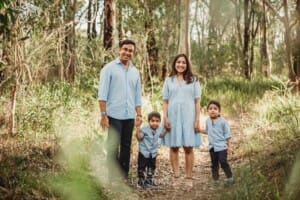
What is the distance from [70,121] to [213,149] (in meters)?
3.03

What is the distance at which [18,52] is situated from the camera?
7.58 meters

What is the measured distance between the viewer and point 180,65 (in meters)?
5.99

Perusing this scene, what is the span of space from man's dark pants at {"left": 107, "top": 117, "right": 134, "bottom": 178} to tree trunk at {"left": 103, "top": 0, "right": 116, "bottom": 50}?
5.55 m

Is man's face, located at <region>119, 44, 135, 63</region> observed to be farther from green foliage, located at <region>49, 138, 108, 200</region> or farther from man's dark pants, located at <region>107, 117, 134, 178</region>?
green foliage, located at <region>49, 138, 108, 200</region>

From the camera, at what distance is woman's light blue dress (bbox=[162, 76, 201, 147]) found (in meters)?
6.04

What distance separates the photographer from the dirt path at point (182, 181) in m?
5.75

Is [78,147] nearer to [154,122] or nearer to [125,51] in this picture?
A: [154,122]

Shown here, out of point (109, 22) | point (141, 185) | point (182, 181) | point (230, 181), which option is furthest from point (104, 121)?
point (109, 22)

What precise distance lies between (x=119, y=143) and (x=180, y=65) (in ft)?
4.23

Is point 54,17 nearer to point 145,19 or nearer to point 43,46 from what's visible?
point 43,46

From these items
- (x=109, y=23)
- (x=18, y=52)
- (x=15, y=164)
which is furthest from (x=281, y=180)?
(x=109, y=23)

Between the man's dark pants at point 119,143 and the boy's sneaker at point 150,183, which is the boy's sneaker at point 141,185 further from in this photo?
the man's dark pants at point 119,143

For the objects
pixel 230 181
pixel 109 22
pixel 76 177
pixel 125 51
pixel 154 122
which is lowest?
pixel 230 181

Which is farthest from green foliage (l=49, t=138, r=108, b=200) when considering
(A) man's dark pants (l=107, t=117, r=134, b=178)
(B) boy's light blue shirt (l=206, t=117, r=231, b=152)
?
(B) boy's light blue shirt (l=206, t=117, r=231, b=152)
